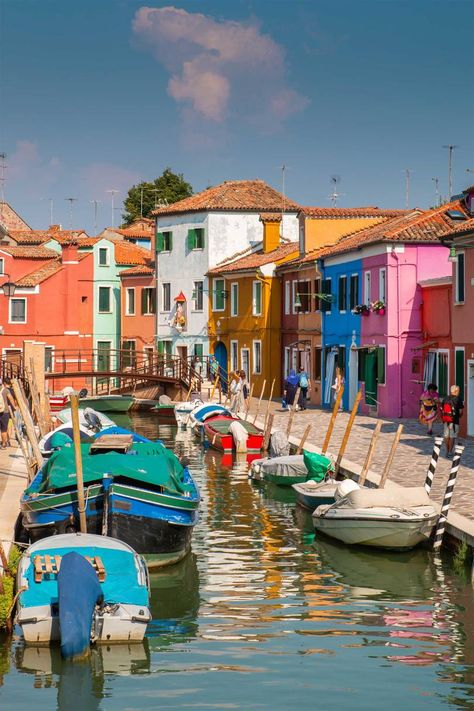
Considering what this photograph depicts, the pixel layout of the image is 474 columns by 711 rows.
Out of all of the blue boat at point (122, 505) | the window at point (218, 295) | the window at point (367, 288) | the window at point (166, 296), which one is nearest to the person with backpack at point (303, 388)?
the window at point (367, 288)

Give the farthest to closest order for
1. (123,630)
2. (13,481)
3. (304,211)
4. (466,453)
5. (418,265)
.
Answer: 1. (304,211)
2. (418,265)
3. (466,453)
4. (13,481)
5. (123,630)

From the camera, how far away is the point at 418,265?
39.0 meters

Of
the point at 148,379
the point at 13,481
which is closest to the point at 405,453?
the point at 13,481

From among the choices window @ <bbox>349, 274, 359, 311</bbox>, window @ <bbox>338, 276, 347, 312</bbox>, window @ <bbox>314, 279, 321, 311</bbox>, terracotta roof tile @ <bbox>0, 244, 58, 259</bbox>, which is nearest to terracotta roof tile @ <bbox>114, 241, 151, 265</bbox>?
terracotta roof tile @ <bbox>0, 244, 58, 259</bbox>

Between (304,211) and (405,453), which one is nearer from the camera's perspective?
(405,453)

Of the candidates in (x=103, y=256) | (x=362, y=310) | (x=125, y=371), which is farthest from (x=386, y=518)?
(x=103, y=256)

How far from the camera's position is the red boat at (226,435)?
3462 cm

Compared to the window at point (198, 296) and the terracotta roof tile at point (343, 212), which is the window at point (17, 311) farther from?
the terracotta roof tile at point (343, 212)

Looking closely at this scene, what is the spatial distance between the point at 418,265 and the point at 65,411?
42.1ft

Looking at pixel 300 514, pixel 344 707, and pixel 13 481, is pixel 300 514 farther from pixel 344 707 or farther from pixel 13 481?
pixel 344 707

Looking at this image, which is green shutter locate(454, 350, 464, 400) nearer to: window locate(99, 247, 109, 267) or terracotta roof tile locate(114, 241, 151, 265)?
terracotta roof tile locate(114, 241, 151, 265)

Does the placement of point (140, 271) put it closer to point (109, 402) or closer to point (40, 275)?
point (40, 275)

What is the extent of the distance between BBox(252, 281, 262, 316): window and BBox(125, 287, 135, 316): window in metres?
12.7

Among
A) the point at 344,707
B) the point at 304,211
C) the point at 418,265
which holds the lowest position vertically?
the point at 344,707
